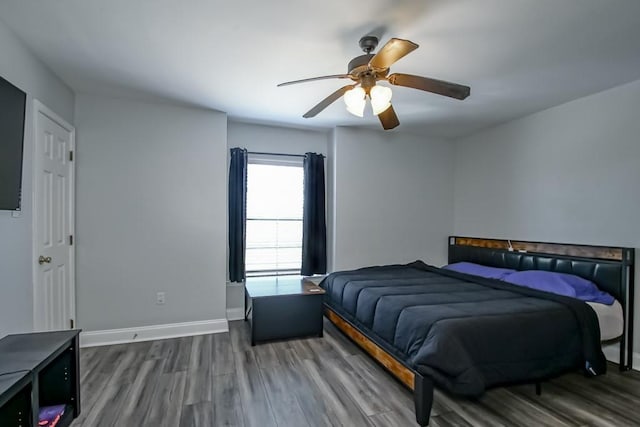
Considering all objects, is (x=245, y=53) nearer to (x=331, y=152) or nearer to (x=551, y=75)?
(x=331, y=152)

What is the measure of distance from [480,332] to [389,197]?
2593mm

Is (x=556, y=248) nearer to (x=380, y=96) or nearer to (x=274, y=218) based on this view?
(x=380, y=96)

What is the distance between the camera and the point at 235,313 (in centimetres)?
397

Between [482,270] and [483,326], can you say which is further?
[482,270]

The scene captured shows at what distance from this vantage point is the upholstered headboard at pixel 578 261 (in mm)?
2725

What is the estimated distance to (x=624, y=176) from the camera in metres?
2.81

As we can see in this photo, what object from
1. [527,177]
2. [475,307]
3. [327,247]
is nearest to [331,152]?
[327,247]

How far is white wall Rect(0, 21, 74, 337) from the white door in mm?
79

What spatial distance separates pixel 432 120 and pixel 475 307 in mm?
2420

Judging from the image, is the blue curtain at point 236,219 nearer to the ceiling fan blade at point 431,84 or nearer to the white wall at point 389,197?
the white wall at point 389,197

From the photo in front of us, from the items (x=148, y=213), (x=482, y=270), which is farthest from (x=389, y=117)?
(x=148, y=213)

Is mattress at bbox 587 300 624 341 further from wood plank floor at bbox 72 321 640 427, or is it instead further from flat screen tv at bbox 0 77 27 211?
flat screen tv at bbox 0 77 27 211

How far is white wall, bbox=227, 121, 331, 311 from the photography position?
3994mm

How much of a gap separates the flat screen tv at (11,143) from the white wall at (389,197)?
10.1 ft
